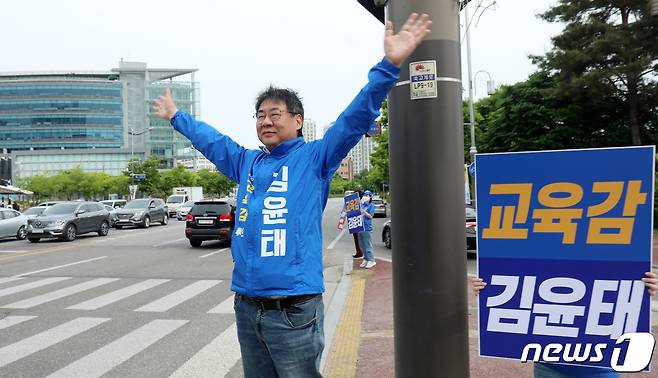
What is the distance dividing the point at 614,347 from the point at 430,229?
1.05 m

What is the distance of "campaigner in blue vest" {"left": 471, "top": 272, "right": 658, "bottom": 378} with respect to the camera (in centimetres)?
244

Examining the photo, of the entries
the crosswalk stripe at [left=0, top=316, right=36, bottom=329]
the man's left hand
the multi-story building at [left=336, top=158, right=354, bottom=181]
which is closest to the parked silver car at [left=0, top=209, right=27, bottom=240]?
the crosswalk stripe at [left=0, top=316, right=36, bottom=329]

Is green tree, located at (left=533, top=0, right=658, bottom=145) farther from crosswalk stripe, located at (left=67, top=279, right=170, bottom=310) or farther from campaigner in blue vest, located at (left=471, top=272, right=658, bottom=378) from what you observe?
campaigner in blue vest, located at (left=471, top=272, right=658, bottom=378)

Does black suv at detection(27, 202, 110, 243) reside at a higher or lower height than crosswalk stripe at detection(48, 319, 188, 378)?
higher

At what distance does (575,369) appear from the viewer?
2.60m

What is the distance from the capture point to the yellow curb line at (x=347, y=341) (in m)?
4.68

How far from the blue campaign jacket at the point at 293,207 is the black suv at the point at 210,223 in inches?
580

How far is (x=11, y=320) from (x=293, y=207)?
639cm

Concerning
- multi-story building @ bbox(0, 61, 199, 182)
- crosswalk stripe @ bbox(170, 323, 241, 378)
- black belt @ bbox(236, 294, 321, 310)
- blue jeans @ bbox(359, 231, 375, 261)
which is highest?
multi-story building @ bbox(0, 61, 199, 182)

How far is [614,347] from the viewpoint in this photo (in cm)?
249

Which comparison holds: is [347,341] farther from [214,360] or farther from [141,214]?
[141,214]

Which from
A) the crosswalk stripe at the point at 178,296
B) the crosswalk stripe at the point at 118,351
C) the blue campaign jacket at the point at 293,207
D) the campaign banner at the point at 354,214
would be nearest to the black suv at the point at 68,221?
the crosswalk stripe at the point at 178,296

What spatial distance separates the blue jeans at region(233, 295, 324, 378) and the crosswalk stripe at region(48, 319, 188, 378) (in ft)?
10.0

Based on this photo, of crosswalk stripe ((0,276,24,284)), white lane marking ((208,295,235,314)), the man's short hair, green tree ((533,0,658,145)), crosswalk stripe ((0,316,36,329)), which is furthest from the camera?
green tree ((533,0,658,145))
